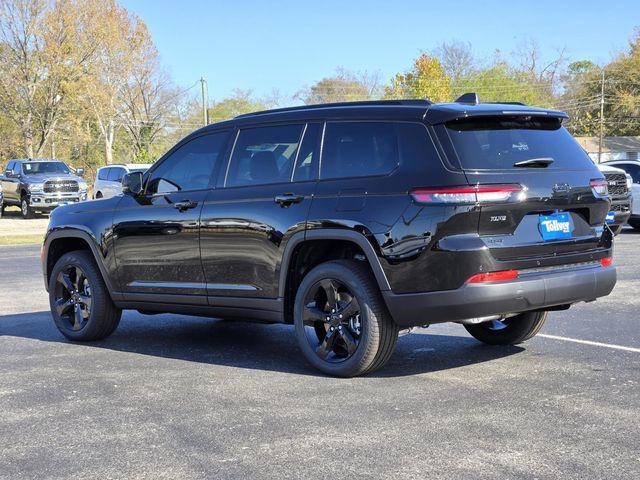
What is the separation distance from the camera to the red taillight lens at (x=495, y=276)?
5.49m

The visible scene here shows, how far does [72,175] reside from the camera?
3250 cm

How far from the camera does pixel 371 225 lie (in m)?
5.76

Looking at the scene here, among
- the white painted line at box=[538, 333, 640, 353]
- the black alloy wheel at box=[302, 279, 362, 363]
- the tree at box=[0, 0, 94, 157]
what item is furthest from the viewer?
the tree at box=[0, 0, 94, 157]

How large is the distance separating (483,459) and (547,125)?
2814 millimetres

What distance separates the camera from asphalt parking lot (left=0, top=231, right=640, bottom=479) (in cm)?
423

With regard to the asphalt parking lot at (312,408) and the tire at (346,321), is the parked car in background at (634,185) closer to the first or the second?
the asphalt parking lot at (312,408)

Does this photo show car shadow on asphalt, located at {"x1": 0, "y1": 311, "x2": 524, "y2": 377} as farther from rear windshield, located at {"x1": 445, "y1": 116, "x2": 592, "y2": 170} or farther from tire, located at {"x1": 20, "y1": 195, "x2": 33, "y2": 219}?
tire, located at {"x1": 20, "y1": 195, "x2": 33, "y2": 219}

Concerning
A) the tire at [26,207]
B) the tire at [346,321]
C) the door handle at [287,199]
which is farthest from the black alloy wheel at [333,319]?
the tire at [26,207]

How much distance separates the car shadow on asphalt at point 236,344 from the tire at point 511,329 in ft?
0.26

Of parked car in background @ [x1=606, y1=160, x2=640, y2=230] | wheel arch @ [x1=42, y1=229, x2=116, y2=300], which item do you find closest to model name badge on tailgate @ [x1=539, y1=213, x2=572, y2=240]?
wheel arch @ [x1=42, y1=229, x2=116, y2=300]

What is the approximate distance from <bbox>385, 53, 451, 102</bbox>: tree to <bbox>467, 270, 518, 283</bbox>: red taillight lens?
71899mm

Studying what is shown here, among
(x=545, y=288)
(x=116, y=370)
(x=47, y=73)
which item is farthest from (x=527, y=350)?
(x=47, y=73)

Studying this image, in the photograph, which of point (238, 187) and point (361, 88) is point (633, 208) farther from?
point (361, 88)

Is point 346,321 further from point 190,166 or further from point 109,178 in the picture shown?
point 109,178
